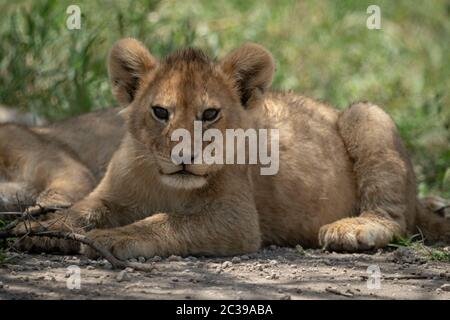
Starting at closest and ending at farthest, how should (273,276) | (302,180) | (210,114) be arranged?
1. (273,276)
2. (210,114)
3. (302,180)

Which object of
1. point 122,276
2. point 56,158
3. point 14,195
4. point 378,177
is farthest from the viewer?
point 56,158

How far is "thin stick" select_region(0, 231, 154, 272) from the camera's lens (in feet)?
15.5

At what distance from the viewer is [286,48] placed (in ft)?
34.7

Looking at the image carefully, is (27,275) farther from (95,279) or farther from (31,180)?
(31,180)

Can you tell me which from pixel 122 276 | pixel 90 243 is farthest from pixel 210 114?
pixel 122 276

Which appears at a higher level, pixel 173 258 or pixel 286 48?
pixel 286 48

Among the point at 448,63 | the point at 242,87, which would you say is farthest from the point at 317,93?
the point at 242,87

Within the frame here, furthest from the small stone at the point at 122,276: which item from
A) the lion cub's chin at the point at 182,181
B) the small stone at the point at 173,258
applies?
the lion cub's chin at the point at 182,181

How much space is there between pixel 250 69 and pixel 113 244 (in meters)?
1.33

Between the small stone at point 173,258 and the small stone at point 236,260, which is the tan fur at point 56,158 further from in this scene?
the small stone at point 236,260

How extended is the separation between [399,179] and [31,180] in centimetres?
248

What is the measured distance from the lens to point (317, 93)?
9875 millimetres

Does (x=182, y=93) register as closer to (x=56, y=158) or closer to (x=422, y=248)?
(x=422, y=248)

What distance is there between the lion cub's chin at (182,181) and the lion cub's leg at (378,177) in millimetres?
1020
